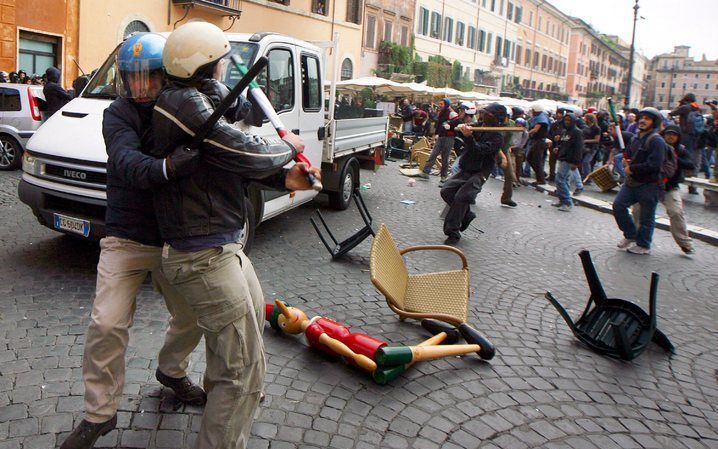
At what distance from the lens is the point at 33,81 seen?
13914 mm

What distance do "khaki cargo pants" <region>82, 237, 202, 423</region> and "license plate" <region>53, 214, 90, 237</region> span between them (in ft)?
7.77

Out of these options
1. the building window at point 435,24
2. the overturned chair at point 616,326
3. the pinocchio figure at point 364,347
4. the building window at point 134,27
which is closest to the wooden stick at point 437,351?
the pinocchio figure at point 364,347

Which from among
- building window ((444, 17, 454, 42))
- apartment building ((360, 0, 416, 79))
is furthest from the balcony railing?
building window ((444, 17, 454, 42))

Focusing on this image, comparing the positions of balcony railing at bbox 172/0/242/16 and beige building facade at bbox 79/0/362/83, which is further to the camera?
balcony railing at bbox 172/0/242/16

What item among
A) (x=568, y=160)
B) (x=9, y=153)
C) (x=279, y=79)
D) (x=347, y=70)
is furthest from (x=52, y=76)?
(x=347, y=70)

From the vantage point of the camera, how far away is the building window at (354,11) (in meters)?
31.9

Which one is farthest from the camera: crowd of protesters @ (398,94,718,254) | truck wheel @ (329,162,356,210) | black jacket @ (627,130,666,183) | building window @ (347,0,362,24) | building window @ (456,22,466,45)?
building window @ (456,22,466,45)

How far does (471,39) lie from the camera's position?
4869cm

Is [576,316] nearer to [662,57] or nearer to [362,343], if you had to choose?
[362,343]

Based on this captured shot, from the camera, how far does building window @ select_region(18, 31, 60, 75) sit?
1681cm

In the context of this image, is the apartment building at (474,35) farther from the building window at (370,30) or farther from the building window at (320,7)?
the building window at (320,7)

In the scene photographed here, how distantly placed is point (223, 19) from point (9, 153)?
14088 mm

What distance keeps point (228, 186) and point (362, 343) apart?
5.47ft

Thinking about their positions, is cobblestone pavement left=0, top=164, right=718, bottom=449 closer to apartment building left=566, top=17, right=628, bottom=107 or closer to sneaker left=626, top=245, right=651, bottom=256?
sneaker left=626, top=245, right=651, bottom=256
